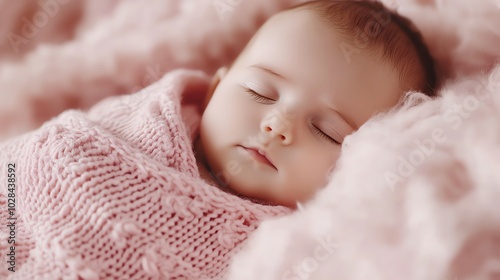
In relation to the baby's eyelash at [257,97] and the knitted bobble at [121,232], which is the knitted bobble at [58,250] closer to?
the knitted bobble at [121,232]

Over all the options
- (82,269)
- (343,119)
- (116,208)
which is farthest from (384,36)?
(82,269)

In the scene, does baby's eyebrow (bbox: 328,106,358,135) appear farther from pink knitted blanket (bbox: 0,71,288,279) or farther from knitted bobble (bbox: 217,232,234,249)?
knitted bobble (bbox: 217,232,234,249)

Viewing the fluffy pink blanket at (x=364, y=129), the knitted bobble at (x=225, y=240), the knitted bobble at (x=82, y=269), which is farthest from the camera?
the knitted bobble at (x=225, y=240)

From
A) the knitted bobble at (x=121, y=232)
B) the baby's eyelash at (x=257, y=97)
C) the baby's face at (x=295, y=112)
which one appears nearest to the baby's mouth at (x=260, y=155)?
the baby's face at (x=295, y=112)

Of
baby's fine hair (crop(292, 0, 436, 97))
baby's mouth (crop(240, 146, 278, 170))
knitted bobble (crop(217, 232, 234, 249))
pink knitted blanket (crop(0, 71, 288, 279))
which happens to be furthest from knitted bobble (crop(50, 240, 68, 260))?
baby's fine hair (crop(292, 0, 436, 97))

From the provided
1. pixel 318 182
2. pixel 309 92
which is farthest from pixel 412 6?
pixel 318 182

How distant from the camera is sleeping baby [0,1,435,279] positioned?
37.0 inches

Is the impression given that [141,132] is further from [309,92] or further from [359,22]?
[359,22]

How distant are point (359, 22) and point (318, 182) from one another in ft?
1.22

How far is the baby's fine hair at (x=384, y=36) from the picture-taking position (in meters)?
1.16

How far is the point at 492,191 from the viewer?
791 millimetres

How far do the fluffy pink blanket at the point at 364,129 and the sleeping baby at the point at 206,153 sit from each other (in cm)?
10

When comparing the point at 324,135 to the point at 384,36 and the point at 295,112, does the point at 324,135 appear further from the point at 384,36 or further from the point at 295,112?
the point at 384,36

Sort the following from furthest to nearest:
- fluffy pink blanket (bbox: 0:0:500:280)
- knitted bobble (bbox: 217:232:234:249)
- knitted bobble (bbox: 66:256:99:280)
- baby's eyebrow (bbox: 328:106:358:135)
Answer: baby's eyebrow (bbox: 328:106:358:135)
knitted bobble (bbox: 217:232:234:249)
knitted bobble (bbox: 66:256:99:280)
fluffy pink blanket (bbox: 0:0:500:280)
